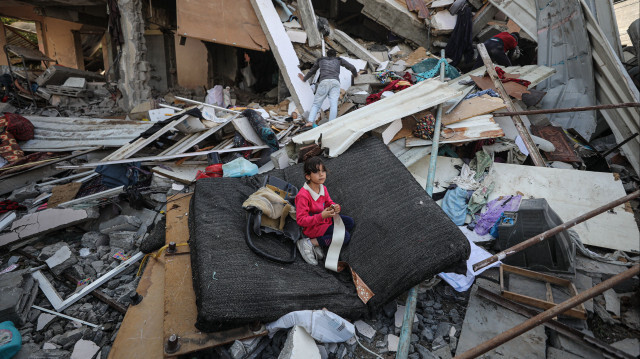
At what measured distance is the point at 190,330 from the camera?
7.12 feet

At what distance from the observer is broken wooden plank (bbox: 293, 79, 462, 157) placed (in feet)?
12.8

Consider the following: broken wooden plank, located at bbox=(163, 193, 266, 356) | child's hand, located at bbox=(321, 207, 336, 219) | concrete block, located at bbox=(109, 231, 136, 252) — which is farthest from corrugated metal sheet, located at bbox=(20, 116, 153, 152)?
child's hand, located at bbox=(321, 207, 336, 219)

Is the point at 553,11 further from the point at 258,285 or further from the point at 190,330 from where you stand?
the point at 190,330

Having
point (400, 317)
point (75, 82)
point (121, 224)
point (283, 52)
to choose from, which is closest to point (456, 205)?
point (400, 317)

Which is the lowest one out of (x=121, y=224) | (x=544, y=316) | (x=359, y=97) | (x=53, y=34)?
(x=121, y=224)

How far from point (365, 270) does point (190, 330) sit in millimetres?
1409

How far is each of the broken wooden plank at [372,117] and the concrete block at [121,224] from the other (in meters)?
2.29

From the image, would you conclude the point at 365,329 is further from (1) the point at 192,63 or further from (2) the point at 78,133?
(1) the point at 192,63

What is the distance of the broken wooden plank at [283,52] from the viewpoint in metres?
6.58

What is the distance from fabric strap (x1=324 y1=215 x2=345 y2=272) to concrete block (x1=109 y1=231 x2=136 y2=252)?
92.5 inches

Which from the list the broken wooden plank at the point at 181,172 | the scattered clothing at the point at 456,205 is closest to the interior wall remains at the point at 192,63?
the broken wooden plank at the point at 181,172

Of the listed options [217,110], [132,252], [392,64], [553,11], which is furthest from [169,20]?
[553,11]

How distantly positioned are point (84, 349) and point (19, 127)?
519 cm

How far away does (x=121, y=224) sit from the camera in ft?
12.4
